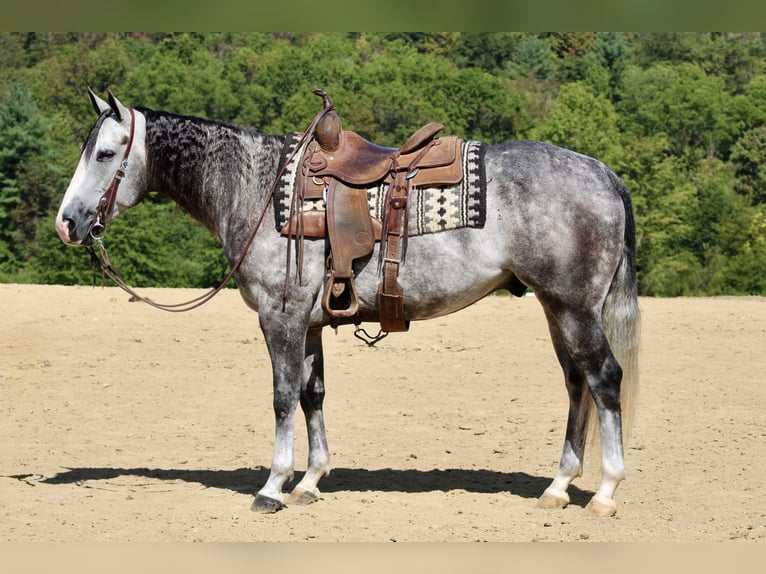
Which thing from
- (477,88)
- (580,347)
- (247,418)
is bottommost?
(247,418)

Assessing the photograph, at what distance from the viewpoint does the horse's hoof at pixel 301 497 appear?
21.8 ft

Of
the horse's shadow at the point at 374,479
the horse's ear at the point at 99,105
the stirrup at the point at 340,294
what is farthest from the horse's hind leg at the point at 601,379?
the horse's ear at the point at 99,105

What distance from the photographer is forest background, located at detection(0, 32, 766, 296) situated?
1471 inches

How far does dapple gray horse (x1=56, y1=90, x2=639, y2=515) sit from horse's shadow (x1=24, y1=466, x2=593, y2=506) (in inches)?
20.4

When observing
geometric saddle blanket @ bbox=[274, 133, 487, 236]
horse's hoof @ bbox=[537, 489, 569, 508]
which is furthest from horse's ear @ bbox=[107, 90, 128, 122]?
horse's hoof @ bbox=[537, 489, 569, 508]

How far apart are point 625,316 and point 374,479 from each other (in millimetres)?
2087

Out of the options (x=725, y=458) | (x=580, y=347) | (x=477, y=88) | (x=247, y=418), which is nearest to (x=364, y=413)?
(x=247, y=418)

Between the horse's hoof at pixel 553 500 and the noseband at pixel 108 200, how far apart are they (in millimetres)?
3019

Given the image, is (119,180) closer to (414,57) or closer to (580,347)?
(580,347)

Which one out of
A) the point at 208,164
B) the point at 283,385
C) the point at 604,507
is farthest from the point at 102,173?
the point at 604,507

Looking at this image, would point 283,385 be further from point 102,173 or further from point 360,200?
point 102,173

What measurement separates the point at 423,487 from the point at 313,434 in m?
0.84

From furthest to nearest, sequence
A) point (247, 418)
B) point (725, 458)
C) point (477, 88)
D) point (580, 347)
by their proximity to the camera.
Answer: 1. point (477, 88)
2. point (247, 418)
3. point (725, 458)
4. point (580, 347)

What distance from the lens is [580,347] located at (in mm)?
6211
